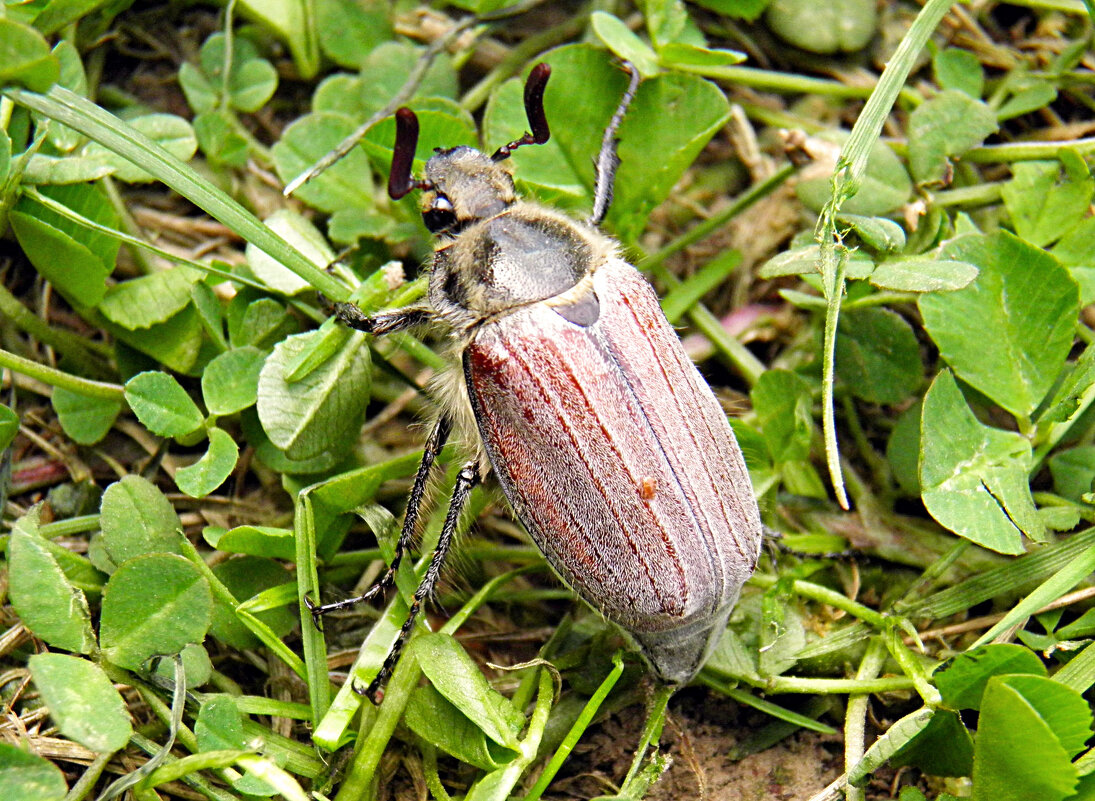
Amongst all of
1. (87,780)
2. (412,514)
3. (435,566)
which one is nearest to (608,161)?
(412,514)

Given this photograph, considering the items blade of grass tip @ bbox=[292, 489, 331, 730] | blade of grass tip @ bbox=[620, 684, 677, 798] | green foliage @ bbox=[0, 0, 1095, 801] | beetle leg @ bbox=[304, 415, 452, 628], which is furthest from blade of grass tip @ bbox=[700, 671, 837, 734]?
blade of grass tip @ bbox=[292, 489, 331, 730]

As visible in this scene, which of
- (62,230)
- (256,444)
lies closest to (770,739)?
(256,444)

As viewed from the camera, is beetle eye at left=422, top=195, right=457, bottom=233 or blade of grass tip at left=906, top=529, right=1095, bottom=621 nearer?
blade of grass tip at left=906, top=529, right=1095, bottom=621

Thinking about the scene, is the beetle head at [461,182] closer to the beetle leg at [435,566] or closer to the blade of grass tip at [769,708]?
the beetle leg at [435,566]

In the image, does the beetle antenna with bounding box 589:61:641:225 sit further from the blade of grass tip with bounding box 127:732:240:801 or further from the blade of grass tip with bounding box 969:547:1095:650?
the blade of grass tip with bounding box 127:732:240:801

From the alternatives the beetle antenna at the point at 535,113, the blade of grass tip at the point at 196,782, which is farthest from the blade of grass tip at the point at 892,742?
the beetle antenna at the point at 535,113

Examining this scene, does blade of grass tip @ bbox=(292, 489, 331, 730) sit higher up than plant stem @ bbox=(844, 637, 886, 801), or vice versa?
blade of grass tip @ bbox=(292, 489, 331, 730)
